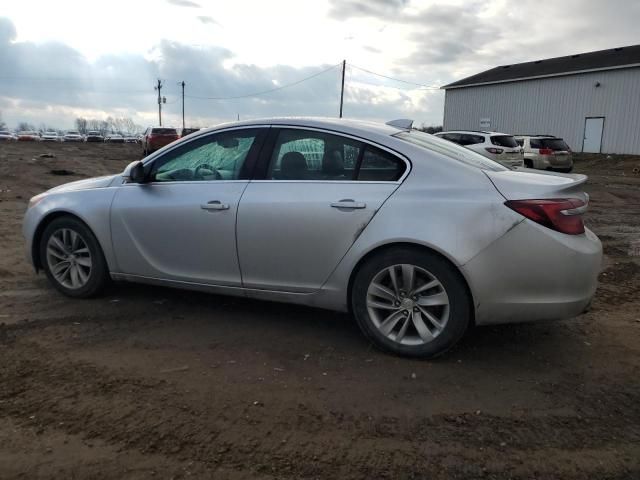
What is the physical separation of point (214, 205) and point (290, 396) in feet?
5.37

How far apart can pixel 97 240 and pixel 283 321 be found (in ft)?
5.69

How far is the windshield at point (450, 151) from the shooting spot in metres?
3.91

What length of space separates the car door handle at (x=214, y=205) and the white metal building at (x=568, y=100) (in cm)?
3360

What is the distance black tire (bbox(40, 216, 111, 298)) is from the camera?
15.5 ft

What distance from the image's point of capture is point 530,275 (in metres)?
3.42

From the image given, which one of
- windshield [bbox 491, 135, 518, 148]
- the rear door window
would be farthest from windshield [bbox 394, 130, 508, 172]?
windshield [bbox 491, 135, 518, 148]

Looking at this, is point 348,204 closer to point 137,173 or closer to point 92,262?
point 137,173

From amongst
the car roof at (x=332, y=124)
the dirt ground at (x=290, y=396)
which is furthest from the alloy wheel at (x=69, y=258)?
the car roof at (x=332, y=124)

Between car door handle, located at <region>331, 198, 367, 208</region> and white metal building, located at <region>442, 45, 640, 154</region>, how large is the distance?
33.4 meters

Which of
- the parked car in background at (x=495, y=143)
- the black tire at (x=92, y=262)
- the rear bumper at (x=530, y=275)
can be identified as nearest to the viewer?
the rear bumper at (x=530, y=275)

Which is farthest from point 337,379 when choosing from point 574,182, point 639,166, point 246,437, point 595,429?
point 639,166

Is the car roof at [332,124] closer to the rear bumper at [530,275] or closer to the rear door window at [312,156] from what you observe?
the rear door window at [312,156]

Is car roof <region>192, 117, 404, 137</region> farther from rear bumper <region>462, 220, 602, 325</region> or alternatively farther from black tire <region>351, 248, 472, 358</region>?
rear bumper <region>462, 220, 602, 325</region>

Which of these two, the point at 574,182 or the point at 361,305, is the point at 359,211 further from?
the point at 574,182
